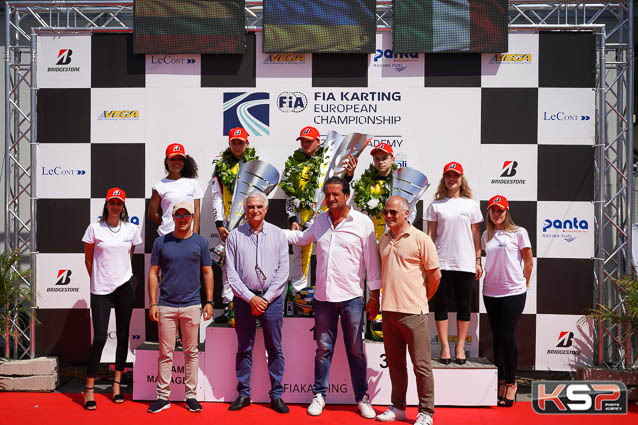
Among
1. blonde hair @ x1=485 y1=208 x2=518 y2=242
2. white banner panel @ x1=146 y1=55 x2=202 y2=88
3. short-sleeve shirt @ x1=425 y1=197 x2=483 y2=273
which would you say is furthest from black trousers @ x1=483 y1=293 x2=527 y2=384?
white banner panel @ x1=146 y1=55 x2=202 y2=88

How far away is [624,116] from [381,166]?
2219 mm

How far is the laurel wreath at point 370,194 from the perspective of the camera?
4379 millimetres

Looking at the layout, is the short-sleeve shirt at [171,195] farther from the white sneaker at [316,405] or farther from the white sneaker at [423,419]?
the white sneaker at [423,419]

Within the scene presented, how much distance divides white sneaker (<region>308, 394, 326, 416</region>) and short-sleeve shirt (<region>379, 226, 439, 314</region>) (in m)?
0.82

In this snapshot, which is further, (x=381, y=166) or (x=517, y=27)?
(x=517, y=27)

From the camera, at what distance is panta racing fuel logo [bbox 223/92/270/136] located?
5.05m

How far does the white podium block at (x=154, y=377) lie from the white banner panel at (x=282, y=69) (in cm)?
238

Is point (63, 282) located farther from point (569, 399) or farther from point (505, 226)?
point (569, 399)

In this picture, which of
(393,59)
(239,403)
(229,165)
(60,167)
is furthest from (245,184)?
(60,167)

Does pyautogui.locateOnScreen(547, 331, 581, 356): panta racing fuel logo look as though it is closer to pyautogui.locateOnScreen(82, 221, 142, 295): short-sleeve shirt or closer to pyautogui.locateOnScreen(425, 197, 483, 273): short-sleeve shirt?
pyautogui.locateOnScreen(425, 197, 483, 273): short-sleeve shirt

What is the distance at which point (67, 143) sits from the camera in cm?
511

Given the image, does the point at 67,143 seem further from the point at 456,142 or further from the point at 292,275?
the point at 456,142

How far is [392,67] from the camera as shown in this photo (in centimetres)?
501

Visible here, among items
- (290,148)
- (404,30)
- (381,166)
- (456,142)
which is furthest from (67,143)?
(456,142)
